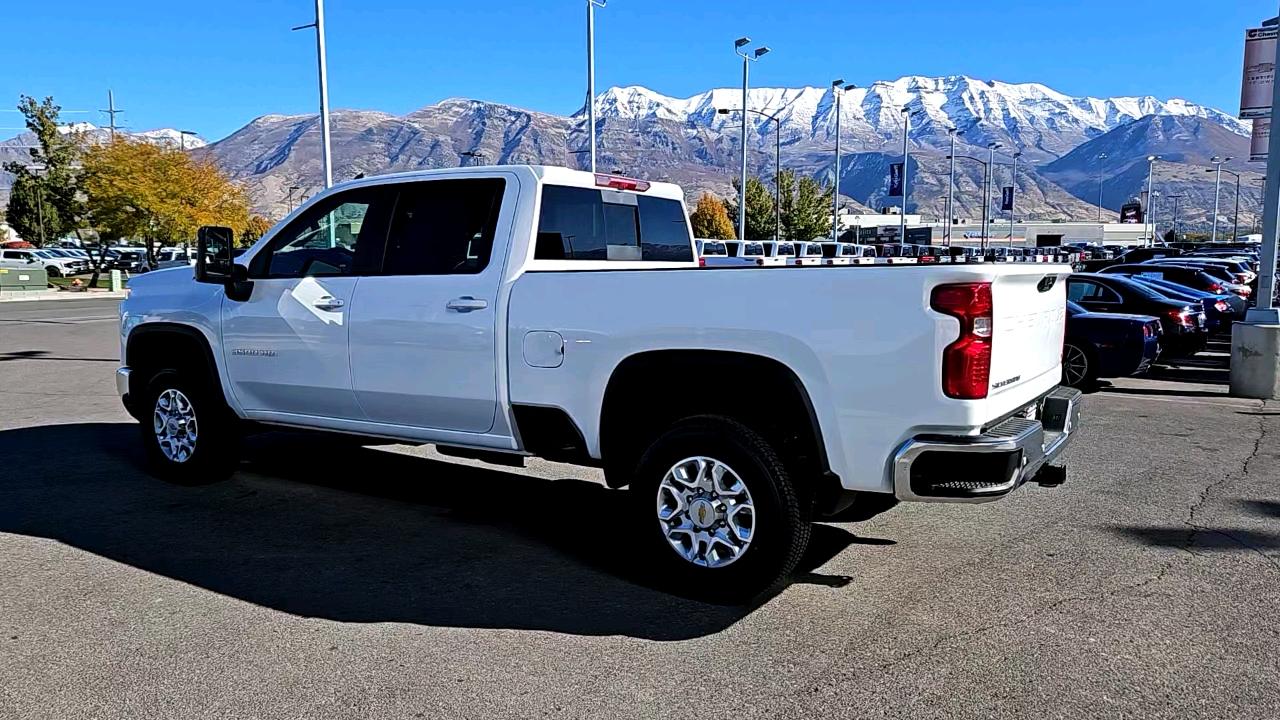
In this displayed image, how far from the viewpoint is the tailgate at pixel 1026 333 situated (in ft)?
14.5

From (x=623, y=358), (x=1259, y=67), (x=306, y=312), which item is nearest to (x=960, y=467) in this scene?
(x=623, y=358)

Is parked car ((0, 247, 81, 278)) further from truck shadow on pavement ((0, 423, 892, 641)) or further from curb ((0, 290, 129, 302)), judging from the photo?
truck shadow on pavement ((0, 423, 892, 641))

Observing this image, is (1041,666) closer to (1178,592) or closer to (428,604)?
(1178,592)

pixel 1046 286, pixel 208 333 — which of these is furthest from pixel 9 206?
pixel 1046 286

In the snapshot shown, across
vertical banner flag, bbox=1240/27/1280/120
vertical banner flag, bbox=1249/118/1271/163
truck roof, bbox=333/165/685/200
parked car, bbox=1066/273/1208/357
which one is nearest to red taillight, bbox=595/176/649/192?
truck roof, bbox=333/165/685/200

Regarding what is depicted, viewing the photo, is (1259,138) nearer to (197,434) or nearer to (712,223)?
(197,434)

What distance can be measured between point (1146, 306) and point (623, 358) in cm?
1196

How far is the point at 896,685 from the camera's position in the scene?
13.0ft

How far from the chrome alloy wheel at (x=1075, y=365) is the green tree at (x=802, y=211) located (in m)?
49.4

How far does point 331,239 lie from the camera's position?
646 centimetres

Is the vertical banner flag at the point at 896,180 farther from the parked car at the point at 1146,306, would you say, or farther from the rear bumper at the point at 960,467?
the rear bumper at the point at 960,467

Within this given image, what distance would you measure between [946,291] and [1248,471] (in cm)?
505

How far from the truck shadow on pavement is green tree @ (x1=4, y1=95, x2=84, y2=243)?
46810 millimetres

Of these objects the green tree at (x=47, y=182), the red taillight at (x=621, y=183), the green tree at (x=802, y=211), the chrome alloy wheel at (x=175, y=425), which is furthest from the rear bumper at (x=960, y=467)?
the green tree at (x=802, y=211)
